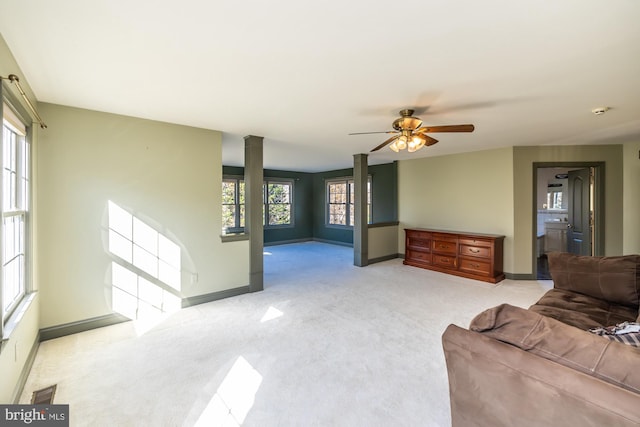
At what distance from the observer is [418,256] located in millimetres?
5832

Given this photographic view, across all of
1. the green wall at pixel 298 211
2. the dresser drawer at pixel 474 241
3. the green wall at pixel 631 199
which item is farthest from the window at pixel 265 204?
the green wall at pixel 631 199

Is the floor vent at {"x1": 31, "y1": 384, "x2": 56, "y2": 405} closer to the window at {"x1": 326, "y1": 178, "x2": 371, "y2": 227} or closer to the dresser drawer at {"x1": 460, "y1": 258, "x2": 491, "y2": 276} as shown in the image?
the dresser drawer at {"x1": 460, "y1": 258, "x2": 491, "y2": 276}

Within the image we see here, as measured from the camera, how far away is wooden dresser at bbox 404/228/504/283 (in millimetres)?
4840

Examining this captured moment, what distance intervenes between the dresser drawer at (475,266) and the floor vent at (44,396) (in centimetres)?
551

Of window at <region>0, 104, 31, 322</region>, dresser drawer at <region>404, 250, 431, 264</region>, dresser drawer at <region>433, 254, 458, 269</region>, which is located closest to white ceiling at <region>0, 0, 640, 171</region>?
window at <region>0, 104, 31, 322</region>

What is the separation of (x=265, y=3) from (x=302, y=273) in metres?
4.43

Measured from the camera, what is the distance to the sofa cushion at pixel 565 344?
0.95 metres

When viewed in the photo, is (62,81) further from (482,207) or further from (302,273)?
(482,207)

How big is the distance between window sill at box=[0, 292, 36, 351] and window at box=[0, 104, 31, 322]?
34 mm

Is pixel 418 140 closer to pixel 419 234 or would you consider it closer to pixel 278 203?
pixel 419 234

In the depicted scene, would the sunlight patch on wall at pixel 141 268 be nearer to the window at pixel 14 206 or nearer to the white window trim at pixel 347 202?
the window at pixel 14 206

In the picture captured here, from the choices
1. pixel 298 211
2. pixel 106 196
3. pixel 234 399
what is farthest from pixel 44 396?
pixel 298 211

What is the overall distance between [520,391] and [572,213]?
615 cm

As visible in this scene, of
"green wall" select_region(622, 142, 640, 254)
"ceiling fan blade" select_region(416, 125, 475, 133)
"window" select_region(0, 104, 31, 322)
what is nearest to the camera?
"window" select_region(0, 104, 31, 322)
